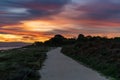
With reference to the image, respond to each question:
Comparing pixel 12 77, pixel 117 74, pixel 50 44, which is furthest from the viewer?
pixel 50 44

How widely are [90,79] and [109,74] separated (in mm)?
4129

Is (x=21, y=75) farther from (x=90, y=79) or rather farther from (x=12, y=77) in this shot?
(x=90, y=79)

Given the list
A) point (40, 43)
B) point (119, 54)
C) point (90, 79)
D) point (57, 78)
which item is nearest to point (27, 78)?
point (57, 78)

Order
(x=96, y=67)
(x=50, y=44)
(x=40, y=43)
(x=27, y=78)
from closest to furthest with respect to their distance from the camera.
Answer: (x=27, y=78) < (x=96, y=67) < (x=50, y=44) < (x=40, y=43)

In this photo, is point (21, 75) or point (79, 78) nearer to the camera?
point (21, 75)

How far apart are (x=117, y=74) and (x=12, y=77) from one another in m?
8.13

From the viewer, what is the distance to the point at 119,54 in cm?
3541

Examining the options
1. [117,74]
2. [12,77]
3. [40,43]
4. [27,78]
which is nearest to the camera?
[12,77]

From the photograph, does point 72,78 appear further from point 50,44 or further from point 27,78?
point 50,44

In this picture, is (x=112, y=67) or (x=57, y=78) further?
(x=112, y=67)

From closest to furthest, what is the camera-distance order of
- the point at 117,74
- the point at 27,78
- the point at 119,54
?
1. the point at 27,78
2. the point at 117,74
3. the point at 119,54

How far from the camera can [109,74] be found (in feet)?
85.4

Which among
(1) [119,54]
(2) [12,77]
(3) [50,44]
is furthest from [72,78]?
(3) [50,44]

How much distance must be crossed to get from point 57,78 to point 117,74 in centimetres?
454
